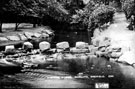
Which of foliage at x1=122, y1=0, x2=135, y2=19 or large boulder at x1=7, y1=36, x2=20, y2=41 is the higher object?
foliage at x1=122, y1=0, x2=135, y2=19

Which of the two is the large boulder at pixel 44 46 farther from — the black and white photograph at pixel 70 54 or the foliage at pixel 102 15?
the foliage at pixel 102 15

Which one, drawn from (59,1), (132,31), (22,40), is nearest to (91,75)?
(132,31)

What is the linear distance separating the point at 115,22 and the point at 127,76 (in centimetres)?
2059

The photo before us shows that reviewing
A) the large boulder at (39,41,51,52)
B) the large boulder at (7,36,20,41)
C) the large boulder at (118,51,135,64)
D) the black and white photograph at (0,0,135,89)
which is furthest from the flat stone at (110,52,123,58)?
the large boulder at (7,36,20,41)

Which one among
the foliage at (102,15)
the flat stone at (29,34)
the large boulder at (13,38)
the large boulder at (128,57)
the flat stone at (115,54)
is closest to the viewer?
the large boulder at (128,57)

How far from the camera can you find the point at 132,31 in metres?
39.1

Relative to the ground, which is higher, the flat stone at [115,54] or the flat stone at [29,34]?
the flat stone at [29,34]

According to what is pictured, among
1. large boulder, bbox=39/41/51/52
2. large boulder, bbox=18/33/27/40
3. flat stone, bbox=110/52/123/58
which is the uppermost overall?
large boulder, bbox=18/33/27/40

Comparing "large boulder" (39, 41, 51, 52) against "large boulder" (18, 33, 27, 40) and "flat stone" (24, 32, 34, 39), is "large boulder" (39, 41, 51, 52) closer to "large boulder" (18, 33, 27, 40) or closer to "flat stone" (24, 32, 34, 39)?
"large boulder" (18, 33, 27, 40)

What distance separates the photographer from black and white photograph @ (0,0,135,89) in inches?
907

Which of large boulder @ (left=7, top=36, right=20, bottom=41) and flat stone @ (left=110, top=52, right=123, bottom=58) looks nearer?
flat stone @ (left=110, top=52, right=123, bottom=58)

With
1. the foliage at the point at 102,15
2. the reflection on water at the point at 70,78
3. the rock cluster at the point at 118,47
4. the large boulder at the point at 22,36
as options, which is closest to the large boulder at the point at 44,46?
the rock cluster at the point at 118,47

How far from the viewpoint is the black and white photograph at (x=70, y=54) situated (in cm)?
2305

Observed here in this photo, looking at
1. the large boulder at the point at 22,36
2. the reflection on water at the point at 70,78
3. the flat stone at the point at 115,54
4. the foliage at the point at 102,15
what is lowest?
the reflection on water at the point at 70,78
